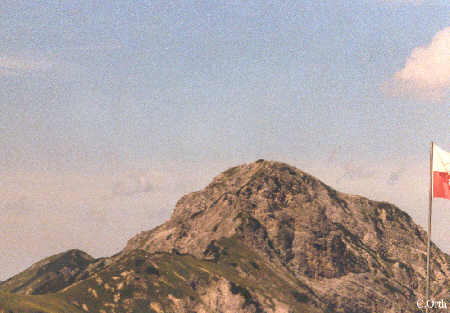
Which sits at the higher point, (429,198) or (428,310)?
(429,198)

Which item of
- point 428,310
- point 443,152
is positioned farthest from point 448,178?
point 428,310

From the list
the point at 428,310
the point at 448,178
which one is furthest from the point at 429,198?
the point at 428,310

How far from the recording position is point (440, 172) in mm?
55188

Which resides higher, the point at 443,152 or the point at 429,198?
the point at 443,152

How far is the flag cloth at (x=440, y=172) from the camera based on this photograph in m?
55.0

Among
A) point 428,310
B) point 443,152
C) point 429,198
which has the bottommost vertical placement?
point 428,310

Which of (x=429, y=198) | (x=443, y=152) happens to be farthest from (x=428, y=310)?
(x=443, y=152)

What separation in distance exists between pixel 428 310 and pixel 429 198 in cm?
1044

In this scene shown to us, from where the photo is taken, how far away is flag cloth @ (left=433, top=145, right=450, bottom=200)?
55.0 meters

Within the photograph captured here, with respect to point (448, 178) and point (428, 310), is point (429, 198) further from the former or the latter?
point (428, 310)

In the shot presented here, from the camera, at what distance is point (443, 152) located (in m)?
55.5

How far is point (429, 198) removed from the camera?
53281 millimetres

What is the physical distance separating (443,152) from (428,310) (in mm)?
14715

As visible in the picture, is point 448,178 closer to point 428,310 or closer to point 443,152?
point 443,152
